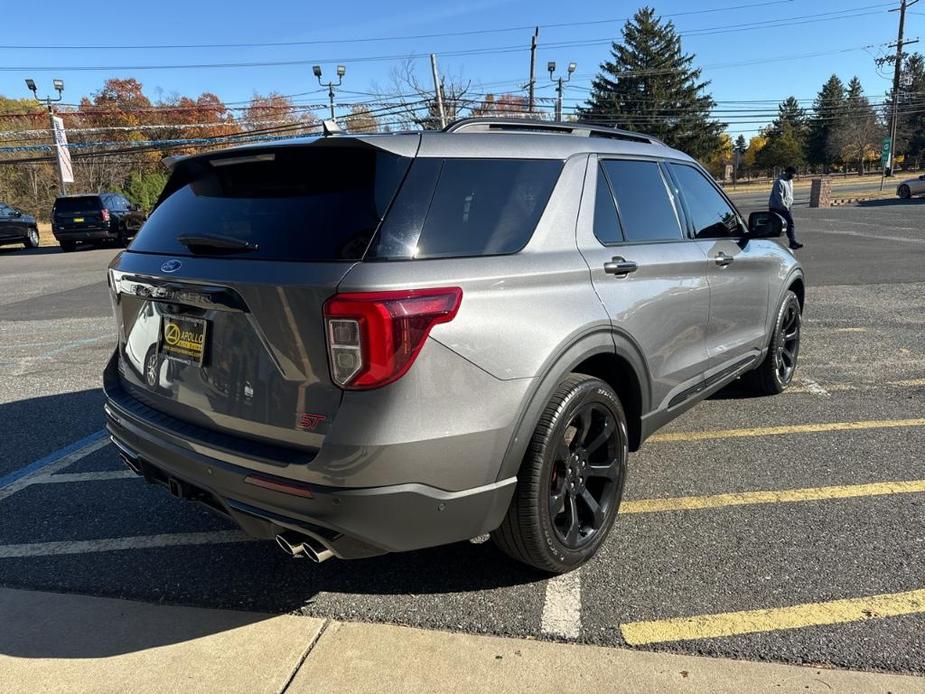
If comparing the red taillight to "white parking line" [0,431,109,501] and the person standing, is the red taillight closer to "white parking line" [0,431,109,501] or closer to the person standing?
"white parking line" [0,431,109,501]

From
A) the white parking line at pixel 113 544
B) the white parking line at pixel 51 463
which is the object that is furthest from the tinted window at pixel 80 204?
the white parking line at pixel 113 544

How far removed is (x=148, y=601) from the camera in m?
2.80

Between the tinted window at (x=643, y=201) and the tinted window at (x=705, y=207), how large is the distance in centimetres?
26

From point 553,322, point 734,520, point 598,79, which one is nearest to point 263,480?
point 553,322

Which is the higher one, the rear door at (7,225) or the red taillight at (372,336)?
the rear door at (7,225)

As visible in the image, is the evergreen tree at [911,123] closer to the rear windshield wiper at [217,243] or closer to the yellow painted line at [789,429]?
the yellow painted line at [789,429]

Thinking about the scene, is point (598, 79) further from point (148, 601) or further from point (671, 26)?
point (148, 601)

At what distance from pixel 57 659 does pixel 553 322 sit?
2.24m

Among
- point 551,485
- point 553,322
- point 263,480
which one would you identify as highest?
point 553,322

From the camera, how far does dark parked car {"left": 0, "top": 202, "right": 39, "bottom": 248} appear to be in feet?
70.8

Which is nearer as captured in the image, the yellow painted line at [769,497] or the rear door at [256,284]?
the rear door at [256,284]

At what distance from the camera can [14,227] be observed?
71.6 ft

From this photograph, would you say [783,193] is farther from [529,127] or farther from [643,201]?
[529,127]

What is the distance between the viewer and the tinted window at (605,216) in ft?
9.96
